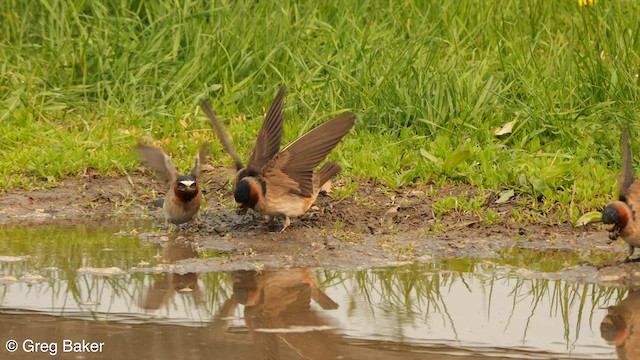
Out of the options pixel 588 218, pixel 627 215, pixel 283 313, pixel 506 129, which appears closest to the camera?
pixel 283 313

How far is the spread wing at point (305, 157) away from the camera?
771cm

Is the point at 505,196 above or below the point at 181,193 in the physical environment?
below

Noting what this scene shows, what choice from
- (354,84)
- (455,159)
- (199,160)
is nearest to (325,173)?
(199,160)

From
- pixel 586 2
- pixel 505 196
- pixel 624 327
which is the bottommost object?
pixel 624 327

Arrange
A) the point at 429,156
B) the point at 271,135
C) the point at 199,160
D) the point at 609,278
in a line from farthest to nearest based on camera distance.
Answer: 1. the point at 429,156
2. the point at 199,160
3. the point at 271,135
4. the point at 609,278

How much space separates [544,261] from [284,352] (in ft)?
7.71

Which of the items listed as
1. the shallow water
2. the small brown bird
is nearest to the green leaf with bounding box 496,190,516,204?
the shallow water

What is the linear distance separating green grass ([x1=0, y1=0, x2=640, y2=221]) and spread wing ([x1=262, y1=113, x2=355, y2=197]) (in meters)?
0.88

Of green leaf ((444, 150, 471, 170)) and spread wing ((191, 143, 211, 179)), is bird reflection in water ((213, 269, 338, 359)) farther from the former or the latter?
green leaf ((444, 150, 471, 170))

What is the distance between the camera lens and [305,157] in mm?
7820

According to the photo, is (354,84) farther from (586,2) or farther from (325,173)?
(586,2)

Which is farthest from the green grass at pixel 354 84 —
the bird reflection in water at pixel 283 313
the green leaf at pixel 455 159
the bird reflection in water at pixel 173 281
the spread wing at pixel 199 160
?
the bird reflection in water at pixel 283 313

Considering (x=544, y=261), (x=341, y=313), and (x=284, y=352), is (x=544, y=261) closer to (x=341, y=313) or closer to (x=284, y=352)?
(x=341, y=313)

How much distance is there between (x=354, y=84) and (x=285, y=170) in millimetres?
1674
